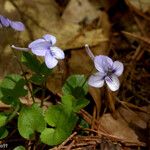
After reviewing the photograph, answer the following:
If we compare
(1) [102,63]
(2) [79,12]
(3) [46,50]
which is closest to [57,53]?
(3) [46,50]

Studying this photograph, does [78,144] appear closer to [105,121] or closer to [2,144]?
[105,121]

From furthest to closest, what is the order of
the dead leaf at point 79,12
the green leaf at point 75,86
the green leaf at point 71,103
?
the dead leaf at point 79,12, the green leaf at point 75,86, the green leaf at point 71,103

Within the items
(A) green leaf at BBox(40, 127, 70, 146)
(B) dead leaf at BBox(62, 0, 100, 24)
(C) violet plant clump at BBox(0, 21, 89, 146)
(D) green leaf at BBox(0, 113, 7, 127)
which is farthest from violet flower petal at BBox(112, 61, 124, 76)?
(B) dead leaf at BBox(62, 0, 100, 24)

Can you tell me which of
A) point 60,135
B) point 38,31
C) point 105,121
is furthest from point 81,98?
point 38,31

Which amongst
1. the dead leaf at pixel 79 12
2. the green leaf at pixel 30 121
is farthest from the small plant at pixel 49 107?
the dead leaf at pixel 79 12

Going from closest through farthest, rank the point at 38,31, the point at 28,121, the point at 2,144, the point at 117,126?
the point at 28,121, the point at 2,144, the point at 117,126, the point at 38,31

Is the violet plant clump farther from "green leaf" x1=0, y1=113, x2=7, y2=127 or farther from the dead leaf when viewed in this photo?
the dead leaf

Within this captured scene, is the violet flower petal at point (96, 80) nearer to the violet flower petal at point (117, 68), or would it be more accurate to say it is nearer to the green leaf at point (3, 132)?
the violet flower petal at point (117, 68)
